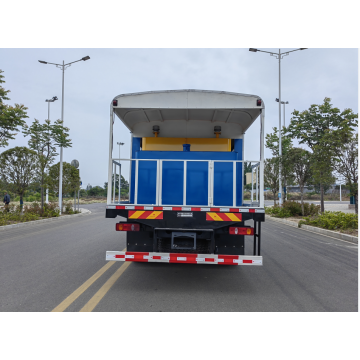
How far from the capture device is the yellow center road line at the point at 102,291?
3.79 meters

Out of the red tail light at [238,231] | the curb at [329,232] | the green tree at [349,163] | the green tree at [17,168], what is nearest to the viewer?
the red tail light at [238,231]

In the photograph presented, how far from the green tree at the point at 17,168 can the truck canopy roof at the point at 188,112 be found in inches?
479

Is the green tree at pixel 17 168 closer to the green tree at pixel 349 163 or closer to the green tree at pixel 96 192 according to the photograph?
the green tree at pixel 349 163

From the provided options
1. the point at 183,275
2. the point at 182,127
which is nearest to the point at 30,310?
the point at 183,275

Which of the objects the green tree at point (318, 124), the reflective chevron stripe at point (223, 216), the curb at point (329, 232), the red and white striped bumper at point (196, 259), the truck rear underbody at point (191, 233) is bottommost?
the curb at point (329, 232)

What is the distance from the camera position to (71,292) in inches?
171

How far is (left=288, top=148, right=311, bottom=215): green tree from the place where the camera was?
16.9m

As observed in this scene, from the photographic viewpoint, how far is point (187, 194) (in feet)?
16.9

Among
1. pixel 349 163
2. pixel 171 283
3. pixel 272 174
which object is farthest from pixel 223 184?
pixel 272 174

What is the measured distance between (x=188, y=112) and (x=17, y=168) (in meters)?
13.6

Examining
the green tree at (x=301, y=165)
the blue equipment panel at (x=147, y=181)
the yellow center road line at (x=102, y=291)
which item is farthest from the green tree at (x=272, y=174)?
the yellow center road line at (x=102, y=291)

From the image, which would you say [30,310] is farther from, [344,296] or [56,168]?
[56,168]

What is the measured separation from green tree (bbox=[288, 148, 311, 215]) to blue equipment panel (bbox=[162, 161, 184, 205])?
13.6 metres

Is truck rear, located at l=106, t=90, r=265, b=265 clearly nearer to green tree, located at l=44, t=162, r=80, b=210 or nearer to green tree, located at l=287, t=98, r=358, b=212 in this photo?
green tree, located at l=287, t=98, r=358, b=212
